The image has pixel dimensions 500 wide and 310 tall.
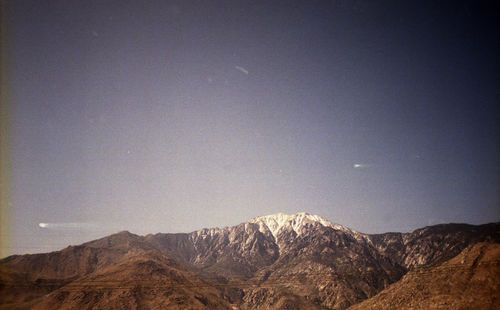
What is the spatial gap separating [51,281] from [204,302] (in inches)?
2642

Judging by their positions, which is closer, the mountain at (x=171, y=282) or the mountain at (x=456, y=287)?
the mountain at (x=456, y=287)

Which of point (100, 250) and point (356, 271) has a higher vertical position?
point (100, 250)

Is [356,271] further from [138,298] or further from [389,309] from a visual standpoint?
[138,298]

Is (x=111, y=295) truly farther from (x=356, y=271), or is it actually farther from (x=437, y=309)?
(x=356, y=271)

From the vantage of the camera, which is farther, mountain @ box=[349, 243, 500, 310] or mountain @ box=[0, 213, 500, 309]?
mountain @ box=[0, 213, 500, 309]

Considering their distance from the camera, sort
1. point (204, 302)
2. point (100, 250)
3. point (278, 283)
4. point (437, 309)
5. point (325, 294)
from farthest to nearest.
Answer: point (100, 250) < point (278, 283) < point (325, 294) < point (204, 302) < point (437, 309)

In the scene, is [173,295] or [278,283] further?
[278,283]

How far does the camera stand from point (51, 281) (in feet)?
375

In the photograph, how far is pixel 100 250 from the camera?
17600cm

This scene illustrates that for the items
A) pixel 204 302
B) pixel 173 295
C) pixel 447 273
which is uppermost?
pixel 447 273

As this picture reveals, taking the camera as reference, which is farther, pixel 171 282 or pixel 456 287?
pixel 171 282

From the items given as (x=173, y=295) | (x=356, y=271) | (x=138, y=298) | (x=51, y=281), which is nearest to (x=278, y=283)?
(x=356, y=271)

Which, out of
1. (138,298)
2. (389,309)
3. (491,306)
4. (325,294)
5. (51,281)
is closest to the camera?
(491,306)

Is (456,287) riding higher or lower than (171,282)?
higher
